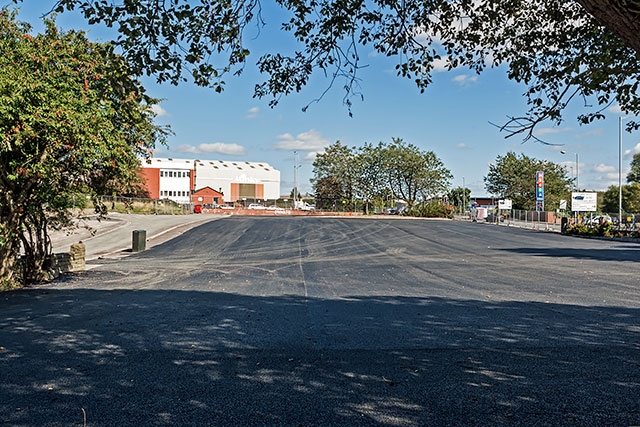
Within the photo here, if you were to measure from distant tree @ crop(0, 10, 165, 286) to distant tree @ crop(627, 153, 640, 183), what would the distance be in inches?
3497

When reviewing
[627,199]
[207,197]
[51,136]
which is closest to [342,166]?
[207,197]

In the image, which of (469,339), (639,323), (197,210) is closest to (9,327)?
(469,339)

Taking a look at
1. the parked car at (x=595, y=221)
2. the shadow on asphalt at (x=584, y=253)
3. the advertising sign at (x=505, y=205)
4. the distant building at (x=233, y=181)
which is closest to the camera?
the shadow on asphalt at (x=584, y=253)

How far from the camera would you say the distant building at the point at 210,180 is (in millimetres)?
86725

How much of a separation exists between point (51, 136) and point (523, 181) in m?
74.8

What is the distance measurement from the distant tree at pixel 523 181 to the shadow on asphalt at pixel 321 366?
7233cm

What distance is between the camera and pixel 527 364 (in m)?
5.72

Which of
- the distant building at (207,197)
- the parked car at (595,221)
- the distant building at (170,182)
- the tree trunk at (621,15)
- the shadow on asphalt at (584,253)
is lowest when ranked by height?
the shadow on asphalt at (584,253)

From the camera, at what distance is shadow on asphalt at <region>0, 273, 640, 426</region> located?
4.29 m

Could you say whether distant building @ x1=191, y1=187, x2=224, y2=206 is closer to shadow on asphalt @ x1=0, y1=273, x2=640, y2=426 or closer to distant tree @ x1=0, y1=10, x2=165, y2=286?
distant tree @ x1=0, y1=10, x2=165, y2=286

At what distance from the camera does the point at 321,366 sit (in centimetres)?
565

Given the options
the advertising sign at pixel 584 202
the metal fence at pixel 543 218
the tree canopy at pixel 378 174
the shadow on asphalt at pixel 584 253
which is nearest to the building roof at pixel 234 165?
the tree canopy at pixel 378 174

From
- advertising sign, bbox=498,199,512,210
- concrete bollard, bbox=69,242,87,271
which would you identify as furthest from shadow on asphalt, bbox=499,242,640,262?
advertising sign, bbox=498,199,512,210

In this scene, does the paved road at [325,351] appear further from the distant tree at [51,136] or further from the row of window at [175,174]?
the row of window at [175,174]
